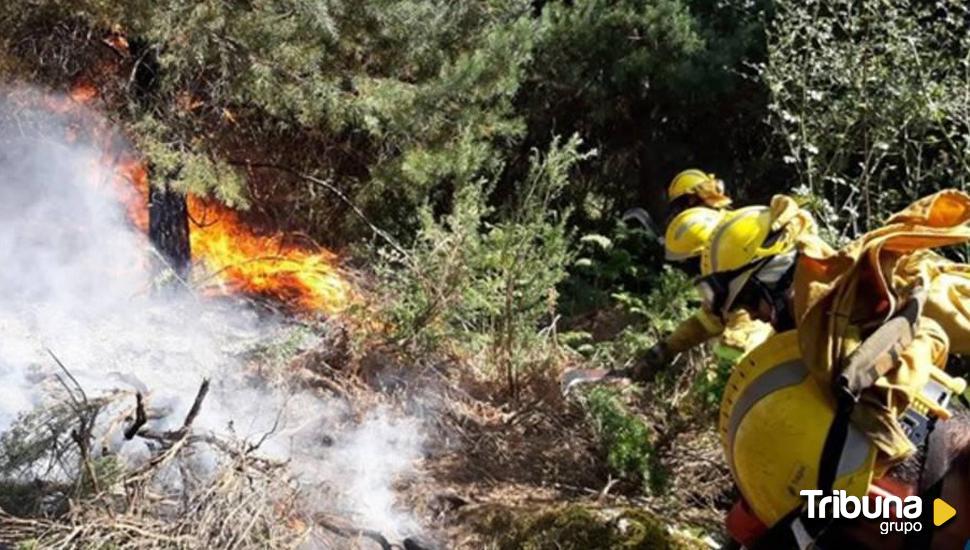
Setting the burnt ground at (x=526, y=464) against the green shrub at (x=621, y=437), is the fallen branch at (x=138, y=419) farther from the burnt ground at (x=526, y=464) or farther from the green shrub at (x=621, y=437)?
the green shrub at (x=621, y=437)

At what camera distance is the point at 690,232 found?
3.07 meters

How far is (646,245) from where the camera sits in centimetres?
824

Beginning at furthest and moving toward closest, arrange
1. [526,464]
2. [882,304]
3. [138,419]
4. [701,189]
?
1. [526,464]
2. [701,189]
3. [138,419]
4. [882,304]

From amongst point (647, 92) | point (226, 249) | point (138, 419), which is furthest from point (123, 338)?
point (647, 92)

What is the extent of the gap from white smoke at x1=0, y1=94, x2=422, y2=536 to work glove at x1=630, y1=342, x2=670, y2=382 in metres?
1.11

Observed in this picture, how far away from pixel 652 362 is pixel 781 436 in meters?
1.85

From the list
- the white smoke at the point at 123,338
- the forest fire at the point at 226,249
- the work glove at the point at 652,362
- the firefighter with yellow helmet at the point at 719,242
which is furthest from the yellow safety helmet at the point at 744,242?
the forest fire at the point at 226,249

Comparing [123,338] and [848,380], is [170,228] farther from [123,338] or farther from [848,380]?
[848,380]

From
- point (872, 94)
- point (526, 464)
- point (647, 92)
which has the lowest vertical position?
point (526, 464)

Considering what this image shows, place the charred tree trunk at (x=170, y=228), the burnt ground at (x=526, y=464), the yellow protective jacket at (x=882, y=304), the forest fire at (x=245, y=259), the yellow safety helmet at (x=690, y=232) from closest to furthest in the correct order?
1. the yellow protective jacket at (x=882, y=304)
2. the yellow safety helmet at (x=690, y=232)
3. the burnt ground at (x=526, y=464)
4. the charred tree trunk at (x=170, y=228)
5. the forest fire at (x=245, y=259)

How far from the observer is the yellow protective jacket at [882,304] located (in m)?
1.78

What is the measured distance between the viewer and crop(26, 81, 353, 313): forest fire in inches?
227

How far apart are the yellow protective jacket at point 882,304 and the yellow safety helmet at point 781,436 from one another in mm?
48

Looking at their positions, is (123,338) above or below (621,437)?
above
